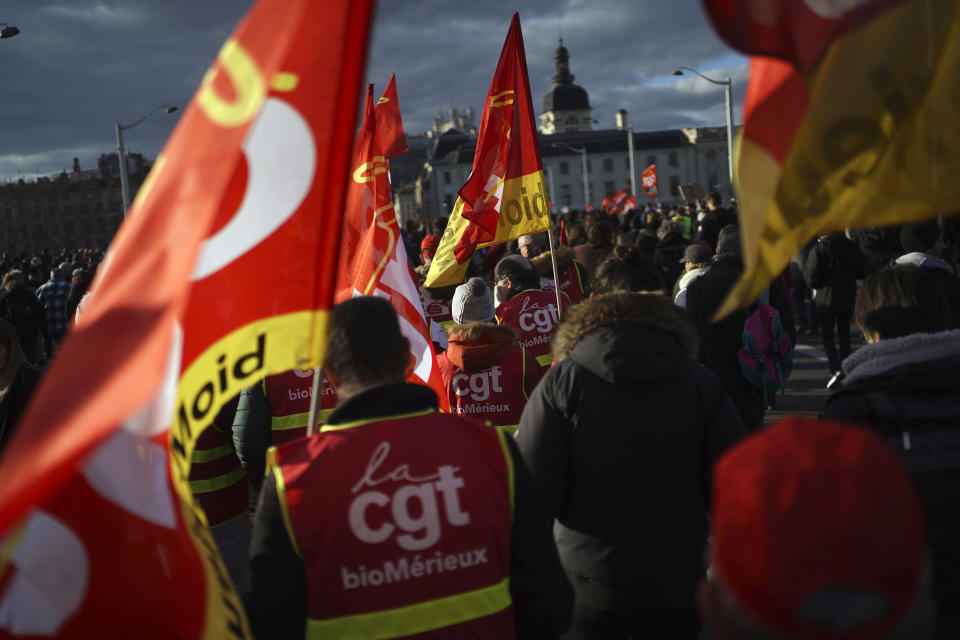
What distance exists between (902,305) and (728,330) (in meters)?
2.86

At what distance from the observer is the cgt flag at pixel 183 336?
1.51m

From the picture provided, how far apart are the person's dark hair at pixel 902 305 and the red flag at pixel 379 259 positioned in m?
1.66

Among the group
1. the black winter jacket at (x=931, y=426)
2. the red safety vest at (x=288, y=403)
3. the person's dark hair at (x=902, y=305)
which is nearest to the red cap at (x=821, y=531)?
the black winter jacket at (x=931, y=426)

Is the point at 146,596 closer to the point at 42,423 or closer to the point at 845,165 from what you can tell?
the point at 42,423

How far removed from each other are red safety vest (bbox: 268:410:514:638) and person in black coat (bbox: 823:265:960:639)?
965 millimetres

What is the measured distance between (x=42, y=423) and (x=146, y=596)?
0.50 meters

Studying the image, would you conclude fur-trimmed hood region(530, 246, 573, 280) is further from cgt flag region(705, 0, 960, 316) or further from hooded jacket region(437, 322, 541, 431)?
cgt flag region(705, 0, 960, 316)

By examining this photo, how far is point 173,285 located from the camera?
5.31ft

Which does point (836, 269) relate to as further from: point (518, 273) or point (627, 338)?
point (627, 338)

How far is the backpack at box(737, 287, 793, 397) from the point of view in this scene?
5086mm

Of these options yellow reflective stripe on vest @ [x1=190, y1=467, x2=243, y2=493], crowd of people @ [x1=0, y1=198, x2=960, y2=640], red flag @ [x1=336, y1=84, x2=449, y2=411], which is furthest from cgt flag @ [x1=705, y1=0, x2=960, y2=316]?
yellow reflective stripe on vest @ [x1=190, y1=467, x2=243, y2=493]

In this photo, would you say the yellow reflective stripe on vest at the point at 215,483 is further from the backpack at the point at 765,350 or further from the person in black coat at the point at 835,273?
the person in black coat at the point at 835,273

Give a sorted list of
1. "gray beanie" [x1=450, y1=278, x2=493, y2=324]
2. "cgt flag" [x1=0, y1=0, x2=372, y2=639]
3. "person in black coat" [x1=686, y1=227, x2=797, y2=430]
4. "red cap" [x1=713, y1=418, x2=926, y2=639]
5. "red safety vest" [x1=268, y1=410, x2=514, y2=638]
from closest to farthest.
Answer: "red cap" [x1=713, y1=418, x2=926, y2=639] → "cgt flag" [x1=0, y1=0, x2=372, y2=639] → "red safety vest" [x1=268, y1=410, x2=514, y2=638] → "gray beanie" [x1=450, y1=278, x2=493, y2=324] → "person in black coat" [x1=686, y1=227, x2=797, y2=430]

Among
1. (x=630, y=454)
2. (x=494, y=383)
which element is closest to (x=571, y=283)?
(x=494, y=383)
